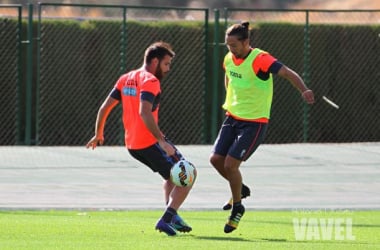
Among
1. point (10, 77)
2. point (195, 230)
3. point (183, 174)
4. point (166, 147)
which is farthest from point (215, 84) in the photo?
point (166, 147)

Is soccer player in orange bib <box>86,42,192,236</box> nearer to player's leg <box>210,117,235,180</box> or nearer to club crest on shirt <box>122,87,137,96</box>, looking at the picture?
club crest on shirt <box>122,87,137,96</box>

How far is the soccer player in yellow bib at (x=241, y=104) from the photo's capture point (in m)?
12.1

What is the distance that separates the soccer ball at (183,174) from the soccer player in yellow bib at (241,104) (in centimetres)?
71

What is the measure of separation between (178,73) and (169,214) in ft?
37.4

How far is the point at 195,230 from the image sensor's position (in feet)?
39.6

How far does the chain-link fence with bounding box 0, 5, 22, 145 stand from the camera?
71.3 feet

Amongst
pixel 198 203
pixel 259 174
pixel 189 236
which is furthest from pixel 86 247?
pixel 259 174

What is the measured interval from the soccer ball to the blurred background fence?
9754 millimetres

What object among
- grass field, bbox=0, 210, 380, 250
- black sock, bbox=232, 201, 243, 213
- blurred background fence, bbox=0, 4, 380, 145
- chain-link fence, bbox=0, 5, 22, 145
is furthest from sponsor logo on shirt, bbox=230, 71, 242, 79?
chain-link fence, bbox=0, 5, 22, 145

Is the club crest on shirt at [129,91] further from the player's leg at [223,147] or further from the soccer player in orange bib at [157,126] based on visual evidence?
the player's leg at [223,147]

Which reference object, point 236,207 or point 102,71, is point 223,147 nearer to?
point 236,207

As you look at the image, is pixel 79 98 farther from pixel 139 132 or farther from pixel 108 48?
pixel 139 132

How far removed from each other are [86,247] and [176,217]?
4.92ft

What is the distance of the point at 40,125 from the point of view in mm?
21875
